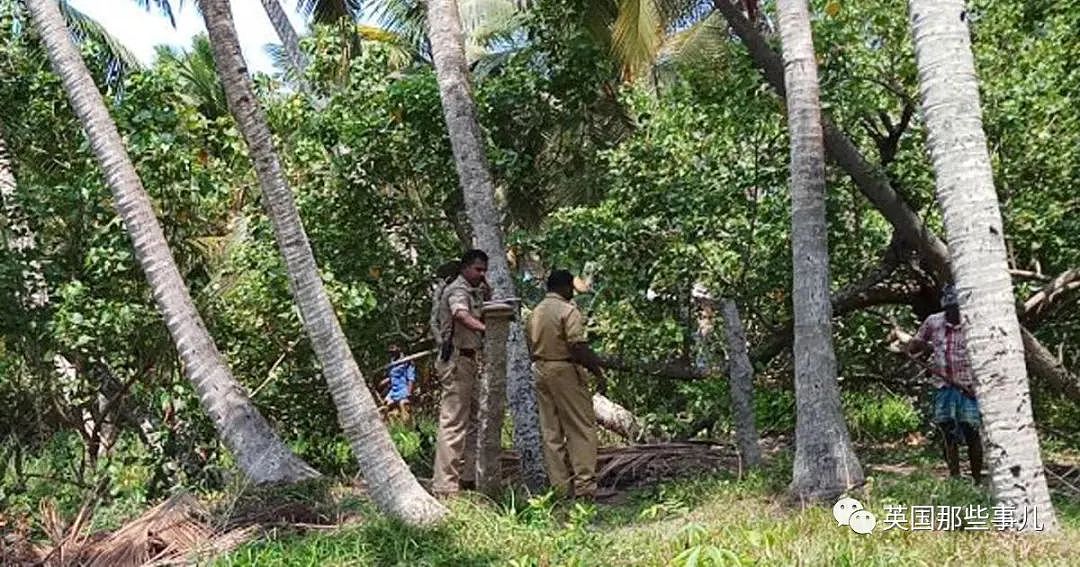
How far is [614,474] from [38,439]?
5.41 metres

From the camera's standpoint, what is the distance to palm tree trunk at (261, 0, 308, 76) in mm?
14055

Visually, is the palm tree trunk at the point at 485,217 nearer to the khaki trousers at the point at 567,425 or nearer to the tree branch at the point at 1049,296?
the khaki trousers at the point at 567,425

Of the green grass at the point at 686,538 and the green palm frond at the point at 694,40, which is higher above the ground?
the green palm frond at the point at 694,40

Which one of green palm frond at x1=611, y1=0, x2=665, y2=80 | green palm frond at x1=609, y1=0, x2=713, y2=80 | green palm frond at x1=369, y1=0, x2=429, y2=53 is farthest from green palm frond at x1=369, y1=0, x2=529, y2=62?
green palm frond at x1=611, y1=0, x2=665, y2=80

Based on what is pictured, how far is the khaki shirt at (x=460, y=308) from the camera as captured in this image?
7398 millimetres

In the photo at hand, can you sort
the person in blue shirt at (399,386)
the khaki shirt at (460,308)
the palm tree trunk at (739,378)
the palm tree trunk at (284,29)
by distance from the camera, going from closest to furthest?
→ the khaki shirt at (460,308) → the palm tree trunk at (739,378) → the person in blue shirt at (399,386) → the palm tree trunk at (284,29)

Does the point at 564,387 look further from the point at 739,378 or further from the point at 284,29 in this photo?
the point at 284,29

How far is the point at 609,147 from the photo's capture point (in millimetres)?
11289

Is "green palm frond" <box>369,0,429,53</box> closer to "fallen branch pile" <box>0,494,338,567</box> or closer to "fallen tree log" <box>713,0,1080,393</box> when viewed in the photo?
"fallen tree log" <box>713,0,1080,393</box>

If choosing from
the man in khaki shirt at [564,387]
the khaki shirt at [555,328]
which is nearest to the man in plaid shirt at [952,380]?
the man in khaki shirt at [564,387]

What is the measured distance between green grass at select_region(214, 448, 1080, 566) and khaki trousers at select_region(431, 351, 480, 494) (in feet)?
2.06

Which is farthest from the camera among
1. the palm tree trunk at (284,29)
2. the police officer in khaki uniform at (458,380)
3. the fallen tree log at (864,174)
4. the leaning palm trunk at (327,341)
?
the palm tree trunk at (284,29)

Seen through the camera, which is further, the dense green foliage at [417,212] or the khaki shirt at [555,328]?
the dense green foliage at [417,212]

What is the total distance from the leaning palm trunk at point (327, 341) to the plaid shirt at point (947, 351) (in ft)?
12.7
